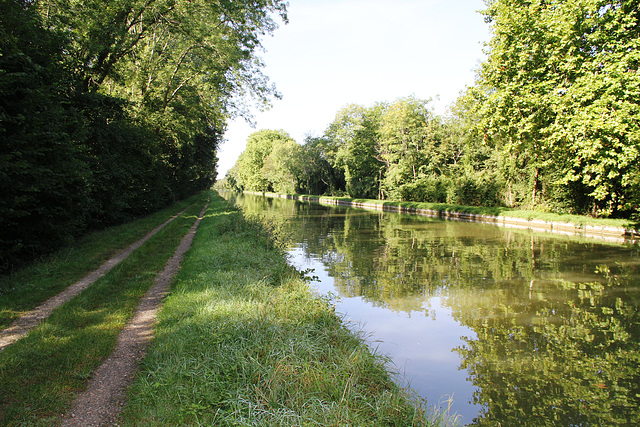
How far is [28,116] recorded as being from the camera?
25.8 ft

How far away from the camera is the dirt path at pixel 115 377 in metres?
3.31

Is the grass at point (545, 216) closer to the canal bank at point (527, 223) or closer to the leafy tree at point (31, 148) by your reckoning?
the canal bank at point (527, 223)

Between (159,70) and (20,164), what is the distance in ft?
50.2

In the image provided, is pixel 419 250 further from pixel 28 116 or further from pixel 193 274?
pixel 28 116

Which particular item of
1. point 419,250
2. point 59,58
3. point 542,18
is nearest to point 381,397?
point 419,250

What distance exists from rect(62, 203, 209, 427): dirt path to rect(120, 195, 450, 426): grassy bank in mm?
159

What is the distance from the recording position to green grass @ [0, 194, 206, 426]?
338 centimetres

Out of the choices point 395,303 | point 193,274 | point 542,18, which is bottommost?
point 395,303

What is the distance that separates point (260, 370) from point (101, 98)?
13.6 meters

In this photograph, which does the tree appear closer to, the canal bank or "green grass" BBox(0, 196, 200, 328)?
the canal bank

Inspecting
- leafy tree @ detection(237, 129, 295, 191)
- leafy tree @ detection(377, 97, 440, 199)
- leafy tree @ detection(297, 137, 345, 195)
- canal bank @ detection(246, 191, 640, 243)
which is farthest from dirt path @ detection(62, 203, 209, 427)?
leafy tree @ detection(237, 129, 295, 191)

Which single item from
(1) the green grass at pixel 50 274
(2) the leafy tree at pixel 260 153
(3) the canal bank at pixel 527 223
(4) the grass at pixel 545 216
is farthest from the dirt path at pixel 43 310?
(2) the leafy tree at pixel 260 153

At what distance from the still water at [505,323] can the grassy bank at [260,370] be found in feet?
3.47

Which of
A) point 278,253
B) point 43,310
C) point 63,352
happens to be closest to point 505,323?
point 278,253
